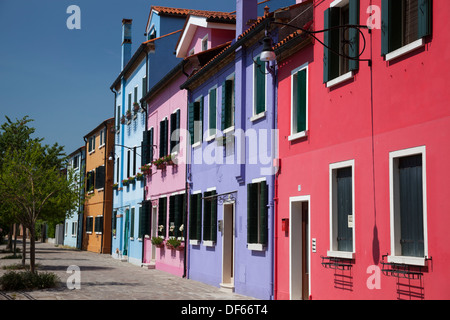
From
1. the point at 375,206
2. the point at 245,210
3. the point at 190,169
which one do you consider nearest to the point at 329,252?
the point at 375,206

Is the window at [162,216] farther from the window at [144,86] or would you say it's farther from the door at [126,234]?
the door at [126,234]

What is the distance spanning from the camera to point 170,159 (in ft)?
81.0

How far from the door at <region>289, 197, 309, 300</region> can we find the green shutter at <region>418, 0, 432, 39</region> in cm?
527

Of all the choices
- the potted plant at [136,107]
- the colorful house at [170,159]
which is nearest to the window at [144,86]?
the potted plant at [136,107]

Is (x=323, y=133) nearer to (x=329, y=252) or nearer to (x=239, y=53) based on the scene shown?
(x=329, y=252)

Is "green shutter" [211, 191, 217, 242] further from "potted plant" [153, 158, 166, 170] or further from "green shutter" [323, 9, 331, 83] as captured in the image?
"green shutter" [323, 9, 331, 83]

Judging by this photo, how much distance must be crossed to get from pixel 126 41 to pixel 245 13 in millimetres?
23278

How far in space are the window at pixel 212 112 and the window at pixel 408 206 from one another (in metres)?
10.2

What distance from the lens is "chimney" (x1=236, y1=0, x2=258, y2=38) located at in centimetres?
1809

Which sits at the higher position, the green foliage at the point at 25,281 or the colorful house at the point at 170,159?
the colorful house at the point at 170,159

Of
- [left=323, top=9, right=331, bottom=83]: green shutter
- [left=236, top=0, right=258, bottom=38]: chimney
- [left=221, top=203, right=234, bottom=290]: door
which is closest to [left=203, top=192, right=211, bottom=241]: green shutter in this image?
[left=221, top=203, right=234, bottom=290]: door

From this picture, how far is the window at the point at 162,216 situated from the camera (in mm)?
25609

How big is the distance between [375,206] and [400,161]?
2.95 ft

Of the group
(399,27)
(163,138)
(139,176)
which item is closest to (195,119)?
(163,138)
